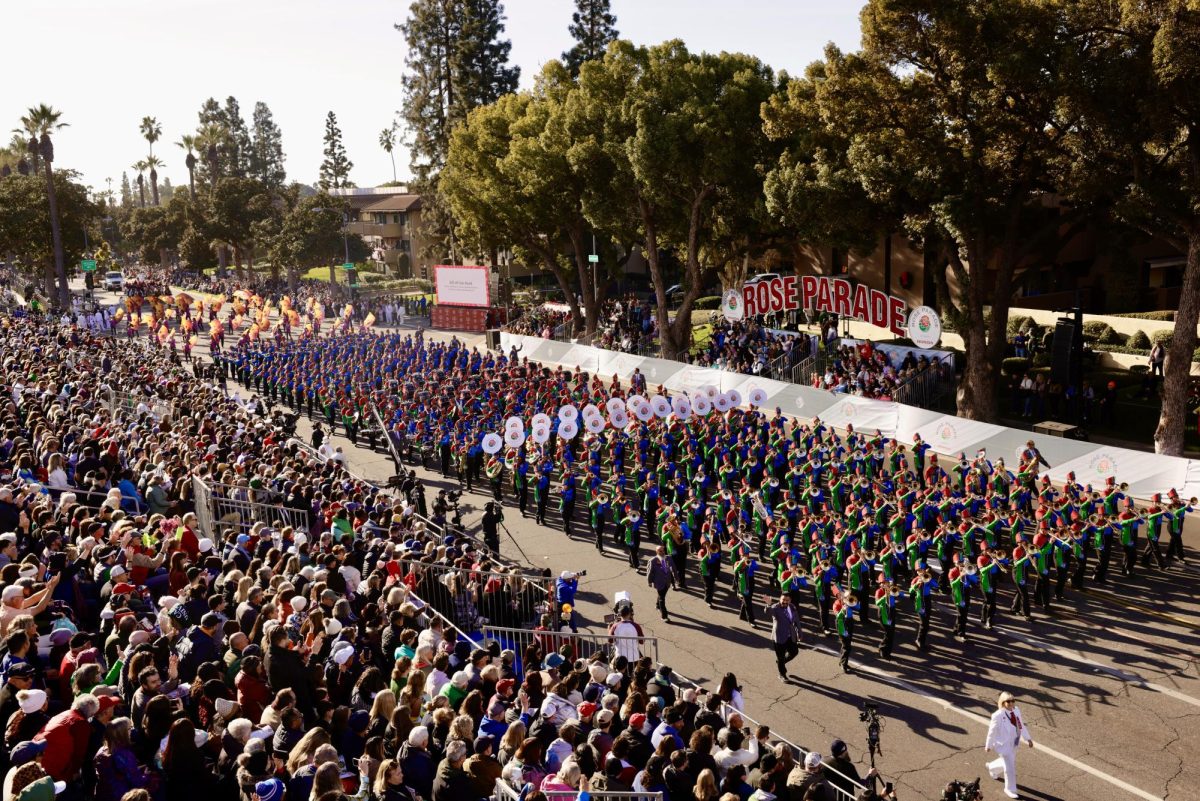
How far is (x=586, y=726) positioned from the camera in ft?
27.4

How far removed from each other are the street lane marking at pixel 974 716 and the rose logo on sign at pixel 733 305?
798 inches

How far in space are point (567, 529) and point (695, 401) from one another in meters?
4.90

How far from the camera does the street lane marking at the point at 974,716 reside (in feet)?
33.4

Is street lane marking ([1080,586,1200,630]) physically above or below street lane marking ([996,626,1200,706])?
above

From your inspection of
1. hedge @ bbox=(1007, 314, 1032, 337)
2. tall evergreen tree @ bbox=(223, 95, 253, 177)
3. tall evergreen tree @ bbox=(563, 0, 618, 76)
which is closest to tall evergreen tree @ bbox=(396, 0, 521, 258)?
tall evergreen tree @ bbox=(563, 0, 618, 76)

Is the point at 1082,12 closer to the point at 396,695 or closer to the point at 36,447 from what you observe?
the point at 396,695

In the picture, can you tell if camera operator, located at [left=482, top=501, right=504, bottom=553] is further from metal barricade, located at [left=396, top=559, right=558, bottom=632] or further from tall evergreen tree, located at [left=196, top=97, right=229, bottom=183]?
tall evergreen tree, located at [left=196, top=97, right=229, bottom=183]

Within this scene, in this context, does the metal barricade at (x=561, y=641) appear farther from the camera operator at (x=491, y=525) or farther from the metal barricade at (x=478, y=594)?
the camera operator at (x=491, y=525)

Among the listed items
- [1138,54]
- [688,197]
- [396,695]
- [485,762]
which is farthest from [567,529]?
[688,197]

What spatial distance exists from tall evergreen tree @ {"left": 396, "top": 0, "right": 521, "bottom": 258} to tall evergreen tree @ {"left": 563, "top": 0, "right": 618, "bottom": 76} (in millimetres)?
4258

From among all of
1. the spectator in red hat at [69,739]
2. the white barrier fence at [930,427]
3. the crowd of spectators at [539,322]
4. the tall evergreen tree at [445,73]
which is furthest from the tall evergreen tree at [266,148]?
the spectator in red hat at [69,739]

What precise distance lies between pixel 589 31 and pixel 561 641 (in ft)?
162

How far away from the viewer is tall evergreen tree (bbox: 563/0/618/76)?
54.0 metres

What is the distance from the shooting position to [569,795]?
6863mm
